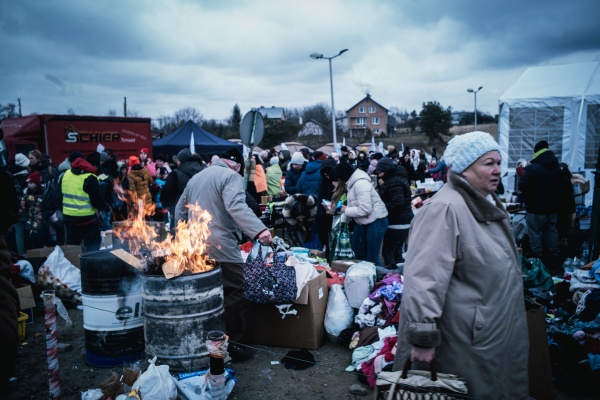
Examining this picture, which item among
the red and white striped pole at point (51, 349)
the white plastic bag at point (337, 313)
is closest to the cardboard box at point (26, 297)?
the red and white striped pole at point (51, 349)

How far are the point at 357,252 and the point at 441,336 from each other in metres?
4.50

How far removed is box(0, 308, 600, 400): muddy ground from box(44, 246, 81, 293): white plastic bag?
1383 mm

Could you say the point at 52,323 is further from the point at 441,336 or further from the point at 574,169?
the point at 574,169

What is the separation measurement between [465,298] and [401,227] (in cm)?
479

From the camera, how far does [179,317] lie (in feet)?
12.9

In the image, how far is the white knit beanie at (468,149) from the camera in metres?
2.58

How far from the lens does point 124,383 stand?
11.9ft

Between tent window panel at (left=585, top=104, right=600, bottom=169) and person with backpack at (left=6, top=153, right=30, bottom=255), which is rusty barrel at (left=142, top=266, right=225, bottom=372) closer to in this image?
person with backpack at (left=6, top=153, right=30, bottom=255)

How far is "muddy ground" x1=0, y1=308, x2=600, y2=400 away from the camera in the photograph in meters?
4.12

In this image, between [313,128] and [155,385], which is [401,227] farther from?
[313,128]

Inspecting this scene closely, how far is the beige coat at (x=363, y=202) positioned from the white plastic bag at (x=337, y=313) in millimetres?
1399

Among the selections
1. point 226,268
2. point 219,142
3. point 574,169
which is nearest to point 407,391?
point 226,268

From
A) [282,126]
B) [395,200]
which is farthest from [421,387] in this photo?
[282,126]

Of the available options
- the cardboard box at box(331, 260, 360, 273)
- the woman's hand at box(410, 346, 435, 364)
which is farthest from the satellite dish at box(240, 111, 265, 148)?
the woman's hand at box(410, 346, 435, 364)
